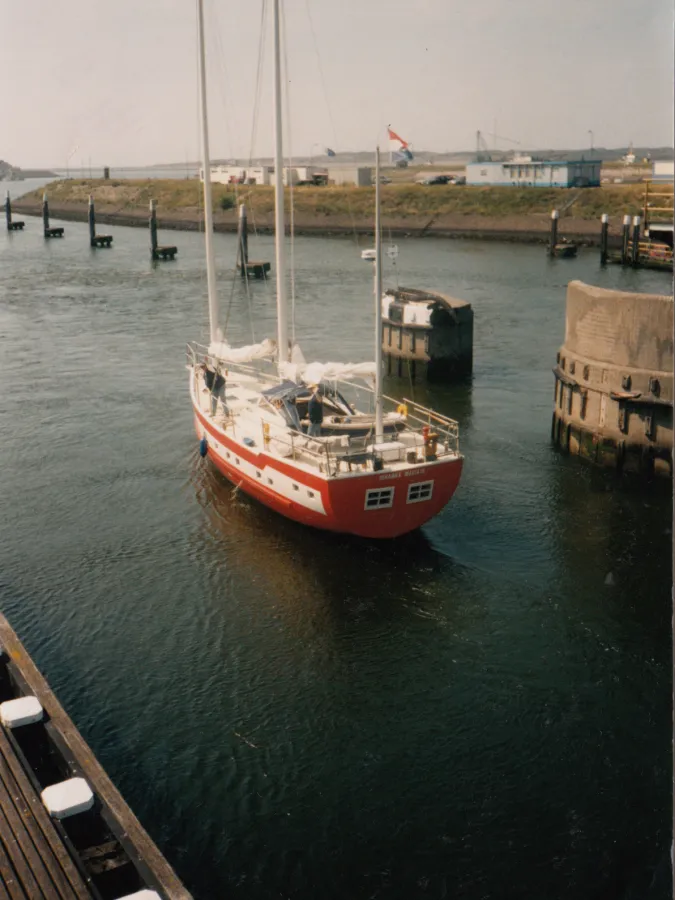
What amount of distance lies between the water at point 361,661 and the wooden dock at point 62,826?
292cm

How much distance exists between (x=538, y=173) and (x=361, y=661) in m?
118

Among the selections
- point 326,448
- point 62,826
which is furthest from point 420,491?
point 62,826

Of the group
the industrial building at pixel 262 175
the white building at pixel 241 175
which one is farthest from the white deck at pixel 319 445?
the industrial building at pixel 262 175

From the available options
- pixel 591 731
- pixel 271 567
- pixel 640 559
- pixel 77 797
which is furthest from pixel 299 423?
pixel 77 797

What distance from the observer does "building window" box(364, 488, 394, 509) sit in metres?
25.5

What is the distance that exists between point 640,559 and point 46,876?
19648mm

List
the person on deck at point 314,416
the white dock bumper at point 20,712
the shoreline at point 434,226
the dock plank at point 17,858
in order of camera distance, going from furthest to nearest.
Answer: the shoreline at point 434,226 < the person on deck at point 314,416 < the white dock bumper at point 20,712 < the dock plank at point 17,858

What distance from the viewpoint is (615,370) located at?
31.4 m

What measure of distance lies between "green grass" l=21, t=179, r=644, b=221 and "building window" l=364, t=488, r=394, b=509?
9014cm

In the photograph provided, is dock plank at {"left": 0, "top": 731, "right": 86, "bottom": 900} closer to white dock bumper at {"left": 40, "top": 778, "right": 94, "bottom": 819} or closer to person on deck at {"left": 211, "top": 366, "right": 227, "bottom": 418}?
white dock bumper at {"left": 40, "top": 778, "right": 94, "bottom": 819}

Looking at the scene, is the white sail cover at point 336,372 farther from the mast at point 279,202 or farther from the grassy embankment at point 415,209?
the grassy embankment at point 415,209

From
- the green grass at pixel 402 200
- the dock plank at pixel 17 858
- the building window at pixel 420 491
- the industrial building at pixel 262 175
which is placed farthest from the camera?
the industrial building at pixel 262 175

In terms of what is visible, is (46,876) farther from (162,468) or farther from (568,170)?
(568,170)

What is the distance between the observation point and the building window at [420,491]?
25766 millimetres
